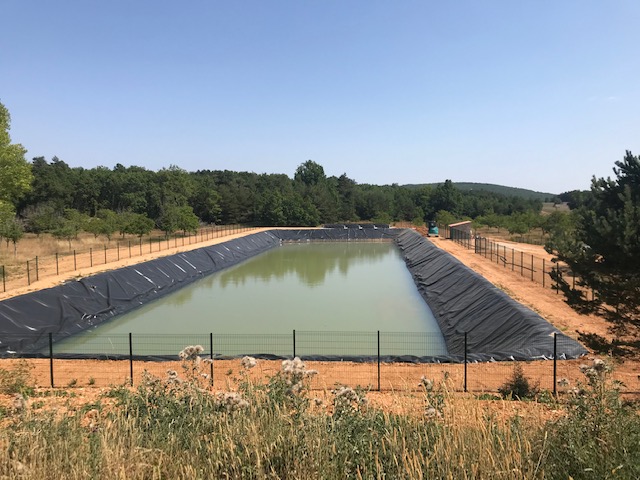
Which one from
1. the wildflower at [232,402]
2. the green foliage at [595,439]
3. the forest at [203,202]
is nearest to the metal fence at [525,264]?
the green foliage at [595,439]

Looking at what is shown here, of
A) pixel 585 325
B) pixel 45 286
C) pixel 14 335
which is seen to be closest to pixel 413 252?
pixel 585 325

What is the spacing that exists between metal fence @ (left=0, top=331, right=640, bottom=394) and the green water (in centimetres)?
10

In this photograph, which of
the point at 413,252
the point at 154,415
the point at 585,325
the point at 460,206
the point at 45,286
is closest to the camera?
the point at 154,415

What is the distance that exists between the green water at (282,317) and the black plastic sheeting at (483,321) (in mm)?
685

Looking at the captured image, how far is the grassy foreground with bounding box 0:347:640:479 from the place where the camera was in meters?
3.58

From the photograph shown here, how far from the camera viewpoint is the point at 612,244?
6.97 meters

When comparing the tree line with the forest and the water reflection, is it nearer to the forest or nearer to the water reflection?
the forest

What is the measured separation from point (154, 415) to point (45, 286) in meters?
18.4

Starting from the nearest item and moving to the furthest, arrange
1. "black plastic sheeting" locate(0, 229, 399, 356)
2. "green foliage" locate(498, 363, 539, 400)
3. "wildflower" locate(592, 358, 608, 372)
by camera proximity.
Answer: "wildflower" locate(592, 358, 608, 372) → "green foliage" locate(498, 363, 539, 400) → "black plastic sheeting" locate(0, 229, 399, 356)

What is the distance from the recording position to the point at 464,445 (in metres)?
3.78

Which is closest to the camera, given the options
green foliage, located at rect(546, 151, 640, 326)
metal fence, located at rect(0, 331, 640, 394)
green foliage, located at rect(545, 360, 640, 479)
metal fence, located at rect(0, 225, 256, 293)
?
green foliage, located at rect(545, 360, 640, 479)

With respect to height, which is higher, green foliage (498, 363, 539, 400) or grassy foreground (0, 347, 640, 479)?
grassy foreground (0, 347, 640, 479)

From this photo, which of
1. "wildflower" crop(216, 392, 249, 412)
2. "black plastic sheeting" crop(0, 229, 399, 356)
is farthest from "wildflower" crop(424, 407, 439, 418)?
"black plastic sheeting" crop(0, 229, 399, 356)

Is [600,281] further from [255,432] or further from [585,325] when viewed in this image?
[585,325]
